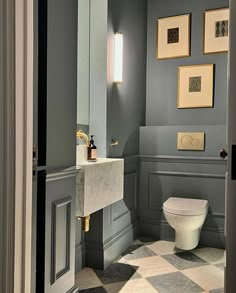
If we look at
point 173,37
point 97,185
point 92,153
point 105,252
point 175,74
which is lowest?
point 105,252

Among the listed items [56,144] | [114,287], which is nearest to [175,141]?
[114,287]

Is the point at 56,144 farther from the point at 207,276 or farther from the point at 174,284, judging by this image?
the point at 207,276

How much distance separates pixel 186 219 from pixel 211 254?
0.55 m

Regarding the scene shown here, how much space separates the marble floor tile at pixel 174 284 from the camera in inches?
79.0

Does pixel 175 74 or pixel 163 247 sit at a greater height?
pixel 175 74

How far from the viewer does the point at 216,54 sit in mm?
3023

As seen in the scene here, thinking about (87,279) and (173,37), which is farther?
(173,37)

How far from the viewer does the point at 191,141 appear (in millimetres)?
3010

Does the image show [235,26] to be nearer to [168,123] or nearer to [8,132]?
[8,132]

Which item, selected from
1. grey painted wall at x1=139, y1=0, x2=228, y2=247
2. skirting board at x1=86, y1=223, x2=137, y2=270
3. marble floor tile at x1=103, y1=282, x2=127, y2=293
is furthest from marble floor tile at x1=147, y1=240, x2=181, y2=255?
marble floor tile at x1=103, y1=282, x2=127, y2=293

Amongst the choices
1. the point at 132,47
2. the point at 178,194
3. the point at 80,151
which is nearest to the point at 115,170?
the point at 80,151

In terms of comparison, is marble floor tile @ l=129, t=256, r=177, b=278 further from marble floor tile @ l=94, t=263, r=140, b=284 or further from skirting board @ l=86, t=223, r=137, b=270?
skirting board @ l=86, t=223, r=137, b=270

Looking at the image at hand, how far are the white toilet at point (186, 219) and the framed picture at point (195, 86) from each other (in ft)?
3.52

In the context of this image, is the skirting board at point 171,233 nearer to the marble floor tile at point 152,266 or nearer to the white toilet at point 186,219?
the white toilet at point 186,219
